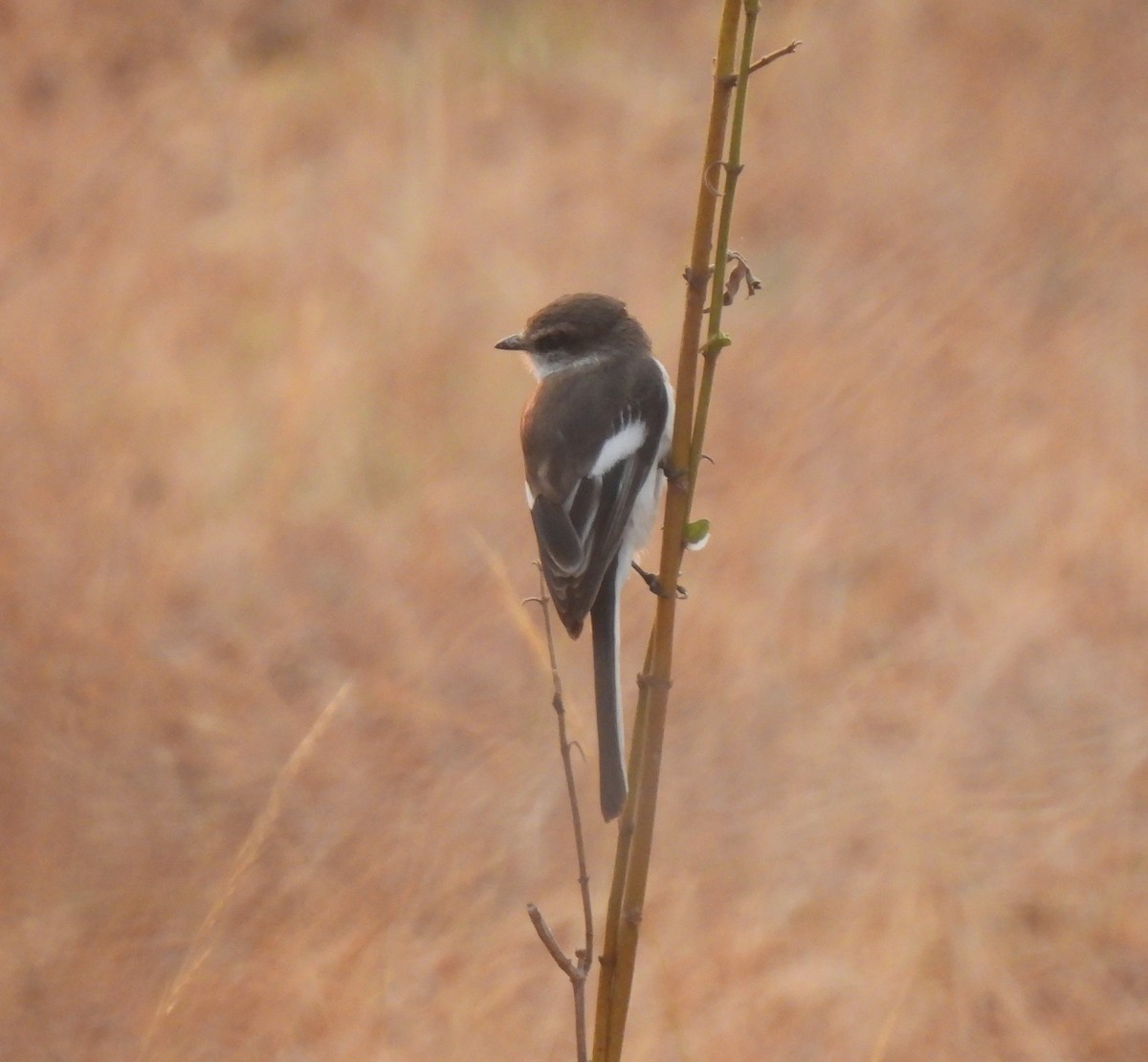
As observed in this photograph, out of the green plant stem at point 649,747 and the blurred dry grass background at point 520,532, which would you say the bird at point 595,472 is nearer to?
the blurred dry grass background at point 520,532

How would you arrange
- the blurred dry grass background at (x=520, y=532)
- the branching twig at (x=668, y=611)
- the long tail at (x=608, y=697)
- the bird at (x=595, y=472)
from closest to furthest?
the branching twig at (x=668, y=611) → the long tail at (x=608, y=697) → the bird at (x=595, y=472) → the blurred dry grass background at (x=520, y=532)

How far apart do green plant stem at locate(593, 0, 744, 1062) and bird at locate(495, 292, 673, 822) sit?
0.79 meters

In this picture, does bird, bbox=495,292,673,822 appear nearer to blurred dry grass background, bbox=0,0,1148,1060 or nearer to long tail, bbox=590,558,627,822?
long tail, bbox=590,558,627,822

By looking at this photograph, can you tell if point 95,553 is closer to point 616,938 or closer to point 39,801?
point 39,801

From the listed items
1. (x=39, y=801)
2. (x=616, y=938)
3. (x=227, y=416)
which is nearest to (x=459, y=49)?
(x=227, y=416)

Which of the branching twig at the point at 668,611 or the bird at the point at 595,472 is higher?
the bird at the point at 595,472

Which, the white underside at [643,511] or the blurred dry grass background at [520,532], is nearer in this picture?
the white underside at [643,511]

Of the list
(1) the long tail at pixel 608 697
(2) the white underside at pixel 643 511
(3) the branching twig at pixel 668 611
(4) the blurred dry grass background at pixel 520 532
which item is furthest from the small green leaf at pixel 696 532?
(2) the white underside at pixel 643 511

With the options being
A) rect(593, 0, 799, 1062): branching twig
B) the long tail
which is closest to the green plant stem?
rect(593, 0, 799, 1062): branching twig

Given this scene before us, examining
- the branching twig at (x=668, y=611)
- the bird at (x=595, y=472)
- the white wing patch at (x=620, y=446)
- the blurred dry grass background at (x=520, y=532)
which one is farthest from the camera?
the blurred dry grass background at (x=520, y=532)

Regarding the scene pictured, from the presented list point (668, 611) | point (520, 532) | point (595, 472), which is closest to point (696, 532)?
point (668, 611)

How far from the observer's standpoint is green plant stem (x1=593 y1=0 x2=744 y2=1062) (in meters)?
1.39

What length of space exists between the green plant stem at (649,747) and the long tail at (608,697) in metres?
0.30

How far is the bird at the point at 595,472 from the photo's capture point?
252 centimetres
